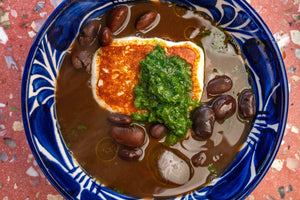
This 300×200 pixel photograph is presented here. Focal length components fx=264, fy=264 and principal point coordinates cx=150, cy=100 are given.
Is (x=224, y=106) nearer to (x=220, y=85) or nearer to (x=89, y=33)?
(x=220, y=85)

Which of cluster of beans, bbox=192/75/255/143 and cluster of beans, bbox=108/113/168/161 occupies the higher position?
cluster of beans, bbox=192/75/255/143

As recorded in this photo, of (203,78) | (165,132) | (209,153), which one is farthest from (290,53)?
(165,132)

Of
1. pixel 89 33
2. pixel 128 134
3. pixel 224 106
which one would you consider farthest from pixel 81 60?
pixel 224 106

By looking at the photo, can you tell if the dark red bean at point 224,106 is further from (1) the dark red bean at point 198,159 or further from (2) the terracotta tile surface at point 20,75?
(2) the terracotta tile surface at point 20,75

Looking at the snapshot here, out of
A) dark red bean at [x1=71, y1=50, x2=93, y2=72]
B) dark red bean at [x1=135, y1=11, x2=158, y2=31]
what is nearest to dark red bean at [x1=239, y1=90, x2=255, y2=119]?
dark red bean at [x1=135, y1=11, x2=158, y2=31]

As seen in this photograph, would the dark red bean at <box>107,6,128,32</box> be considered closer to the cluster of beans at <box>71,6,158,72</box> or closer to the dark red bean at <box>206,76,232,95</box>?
the cluster of beans at <box>71,6,158,72</box>

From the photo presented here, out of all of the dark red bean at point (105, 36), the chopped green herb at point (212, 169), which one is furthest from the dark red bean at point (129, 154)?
the dark red bean at point (105, 36)

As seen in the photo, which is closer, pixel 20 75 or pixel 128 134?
pixel 128 134
